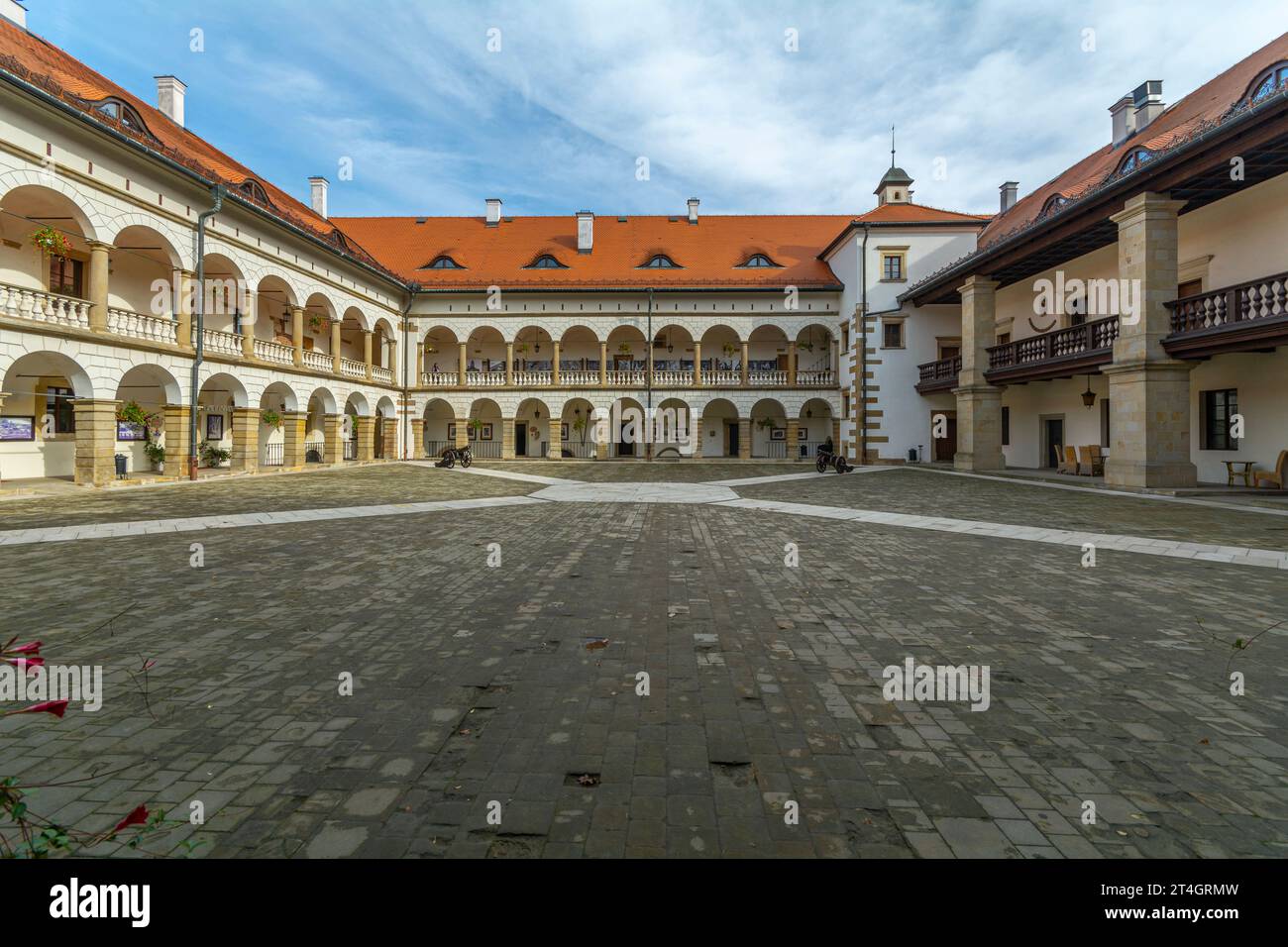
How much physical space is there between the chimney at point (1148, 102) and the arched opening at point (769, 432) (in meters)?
20.2

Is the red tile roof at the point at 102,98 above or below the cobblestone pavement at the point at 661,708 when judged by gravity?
above

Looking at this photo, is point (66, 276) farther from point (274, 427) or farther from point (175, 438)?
point (274, 427)

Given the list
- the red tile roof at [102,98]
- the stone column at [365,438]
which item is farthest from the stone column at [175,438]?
the stone column at [365,438]

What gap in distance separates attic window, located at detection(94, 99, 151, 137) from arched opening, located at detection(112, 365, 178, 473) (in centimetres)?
695

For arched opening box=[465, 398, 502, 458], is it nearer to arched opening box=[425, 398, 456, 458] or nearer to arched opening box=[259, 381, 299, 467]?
arched opening box=[425, 398, 456, 458]

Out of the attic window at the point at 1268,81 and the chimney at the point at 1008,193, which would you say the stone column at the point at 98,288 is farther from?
the chimney at the point at 1008,193

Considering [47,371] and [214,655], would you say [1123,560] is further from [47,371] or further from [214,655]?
[47,371]

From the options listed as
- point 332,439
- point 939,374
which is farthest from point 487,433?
point 939,374

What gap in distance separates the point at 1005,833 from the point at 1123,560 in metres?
7.29

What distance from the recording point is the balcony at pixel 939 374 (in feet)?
88.3

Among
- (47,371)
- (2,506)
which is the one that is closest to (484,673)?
(2,506)

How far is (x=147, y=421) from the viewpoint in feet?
65.1

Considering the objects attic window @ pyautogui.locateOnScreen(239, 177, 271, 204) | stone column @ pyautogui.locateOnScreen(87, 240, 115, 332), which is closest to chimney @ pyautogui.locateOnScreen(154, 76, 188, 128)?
attic window @ pyautogui.locateOnScreen(239, 177, 271, 204)
